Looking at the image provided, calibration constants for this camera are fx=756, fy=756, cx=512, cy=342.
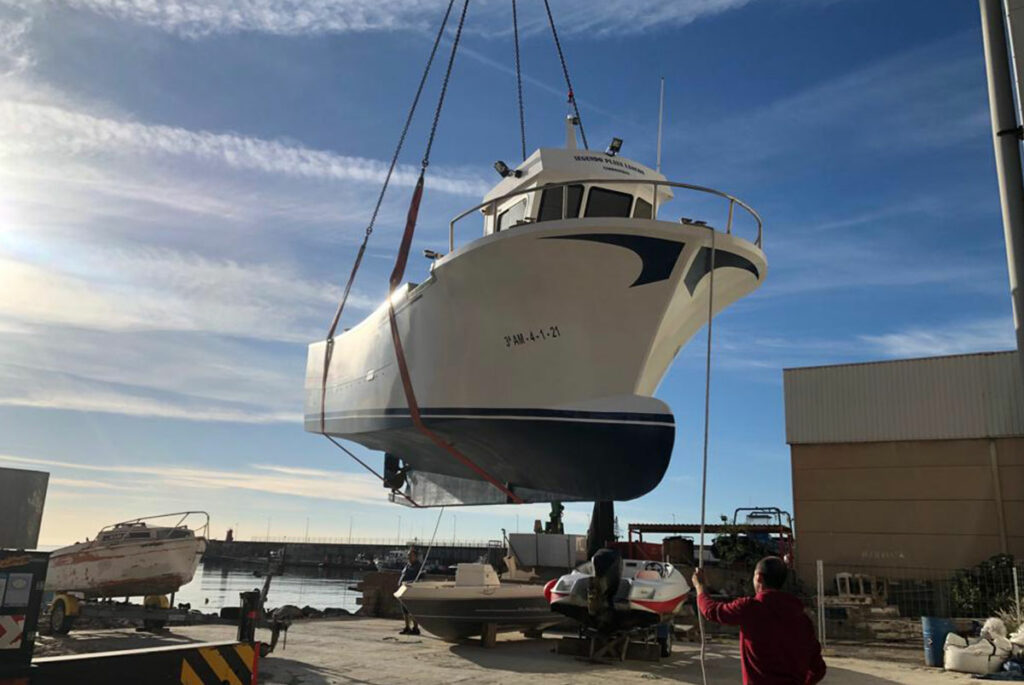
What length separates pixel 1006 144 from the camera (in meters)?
7.20

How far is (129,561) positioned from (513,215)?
1166 centimetres

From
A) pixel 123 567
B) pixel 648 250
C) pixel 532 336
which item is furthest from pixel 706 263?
pixel 123 567

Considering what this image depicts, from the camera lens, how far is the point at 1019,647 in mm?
9531

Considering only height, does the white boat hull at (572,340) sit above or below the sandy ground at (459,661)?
above

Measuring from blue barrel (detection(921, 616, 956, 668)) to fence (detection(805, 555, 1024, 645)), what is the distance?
3550 mm

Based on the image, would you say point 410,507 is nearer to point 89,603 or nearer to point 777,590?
point 89,603

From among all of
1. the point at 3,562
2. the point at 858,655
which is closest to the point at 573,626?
the point at 858,655

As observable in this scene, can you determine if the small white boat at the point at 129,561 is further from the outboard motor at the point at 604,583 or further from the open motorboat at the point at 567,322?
the outboard motor at the point at 604,583

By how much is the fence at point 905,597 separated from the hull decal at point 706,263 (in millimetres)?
7092

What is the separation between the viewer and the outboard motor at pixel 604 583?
9.94m

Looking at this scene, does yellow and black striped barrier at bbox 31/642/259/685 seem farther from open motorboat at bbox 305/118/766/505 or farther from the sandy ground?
open motorboat at bbox 305/118/766/505

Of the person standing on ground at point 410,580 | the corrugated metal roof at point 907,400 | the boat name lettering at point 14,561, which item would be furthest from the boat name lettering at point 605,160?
the corrugated metal roof at point 907,400

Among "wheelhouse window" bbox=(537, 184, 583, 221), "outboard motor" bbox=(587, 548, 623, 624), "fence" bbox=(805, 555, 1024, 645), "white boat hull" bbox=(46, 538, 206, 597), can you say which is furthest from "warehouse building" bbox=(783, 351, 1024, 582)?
"white boat hull" bbox=(46, 538, 206, 597)

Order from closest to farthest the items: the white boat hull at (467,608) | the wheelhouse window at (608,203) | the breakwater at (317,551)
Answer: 1. the white boat hull at (467,608)
2. the wheelhouse window at (608,203)
3. the breakwater at (317,551)
